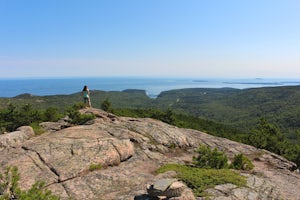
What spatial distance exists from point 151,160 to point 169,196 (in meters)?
6.70

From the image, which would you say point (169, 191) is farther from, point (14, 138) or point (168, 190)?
point (14, 138)

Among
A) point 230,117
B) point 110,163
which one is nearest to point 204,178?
point 110,163

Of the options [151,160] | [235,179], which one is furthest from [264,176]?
[151,160]

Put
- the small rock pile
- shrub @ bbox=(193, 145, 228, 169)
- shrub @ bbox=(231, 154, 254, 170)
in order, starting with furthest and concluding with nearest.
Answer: shrub @ bbox=(231, 154, 254, 170)
shrub @ bbox=(193, 145, 228, 169)
the small rock pile

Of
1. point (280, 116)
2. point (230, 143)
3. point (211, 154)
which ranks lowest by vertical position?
point (280, 116)

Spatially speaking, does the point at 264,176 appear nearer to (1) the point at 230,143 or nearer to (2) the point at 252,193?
(2) the point at 252,193

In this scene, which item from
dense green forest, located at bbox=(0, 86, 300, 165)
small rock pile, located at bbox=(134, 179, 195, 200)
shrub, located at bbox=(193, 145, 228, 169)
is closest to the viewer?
small rock pile, located at bbox=(134, 179, 195, 200)

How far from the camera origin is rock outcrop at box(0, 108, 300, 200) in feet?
39.6

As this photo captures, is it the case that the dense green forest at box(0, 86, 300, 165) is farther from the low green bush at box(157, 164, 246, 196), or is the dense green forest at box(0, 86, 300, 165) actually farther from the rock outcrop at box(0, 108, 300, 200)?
the low green bush at box(157, 164, 246, 196)

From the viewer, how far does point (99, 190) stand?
1220 centimetres

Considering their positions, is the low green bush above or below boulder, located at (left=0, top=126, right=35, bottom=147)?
below

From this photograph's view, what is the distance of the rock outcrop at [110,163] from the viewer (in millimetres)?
12062

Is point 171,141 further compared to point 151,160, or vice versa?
point 171,141

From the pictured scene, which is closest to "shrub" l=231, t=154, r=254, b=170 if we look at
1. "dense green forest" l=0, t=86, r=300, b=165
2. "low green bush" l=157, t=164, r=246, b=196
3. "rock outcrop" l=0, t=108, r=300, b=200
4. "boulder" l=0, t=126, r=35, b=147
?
"rock outcrop" l=0, t=108, r=300, b=200
